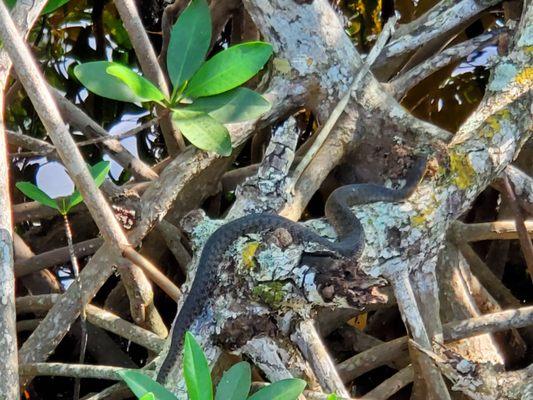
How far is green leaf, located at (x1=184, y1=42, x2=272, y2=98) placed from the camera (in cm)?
151

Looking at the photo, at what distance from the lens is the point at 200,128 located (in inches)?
60.8

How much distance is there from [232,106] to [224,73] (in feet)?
0.23

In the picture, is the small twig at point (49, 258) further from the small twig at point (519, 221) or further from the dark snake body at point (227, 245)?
the small twig at point (519, 221)

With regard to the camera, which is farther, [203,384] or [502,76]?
[502,76]

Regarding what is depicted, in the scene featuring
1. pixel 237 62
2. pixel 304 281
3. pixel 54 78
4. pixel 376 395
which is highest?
pixel 54 78

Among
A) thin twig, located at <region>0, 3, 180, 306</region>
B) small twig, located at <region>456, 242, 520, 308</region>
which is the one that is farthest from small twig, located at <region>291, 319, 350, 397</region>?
small twig, located at <region>456, 242, 520, 308</region>

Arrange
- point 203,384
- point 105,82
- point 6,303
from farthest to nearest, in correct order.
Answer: point 105,82 → point 6,303 → point 203,384

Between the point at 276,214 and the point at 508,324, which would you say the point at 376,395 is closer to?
the point at 508,324

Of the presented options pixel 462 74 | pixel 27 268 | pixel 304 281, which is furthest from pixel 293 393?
pixel 462 74

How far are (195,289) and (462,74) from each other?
144 cm

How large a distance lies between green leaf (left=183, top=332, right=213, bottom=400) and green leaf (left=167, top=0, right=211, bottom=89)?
572mm

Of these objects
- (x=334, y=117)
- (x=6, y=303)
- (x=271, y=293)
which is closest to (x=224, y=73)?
(x=334, y=117)

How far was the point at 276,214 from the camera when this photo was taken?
154 cm

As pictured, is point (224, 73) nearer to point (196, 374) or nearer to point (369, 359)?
point (196, 374)
